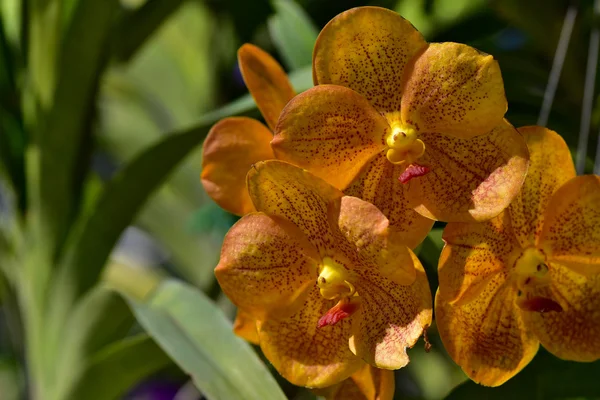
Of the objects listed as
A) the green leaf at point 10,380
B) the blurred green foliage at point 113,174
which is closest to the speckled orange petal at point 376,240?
the blurred green foliage at point 113,174

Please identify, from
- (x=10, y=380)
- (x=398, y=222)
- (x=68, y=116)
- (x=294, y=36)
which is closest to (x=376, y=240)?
(x=398, y=222)

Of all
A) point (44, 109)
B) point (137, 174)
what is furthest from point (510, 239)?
point (44, 109)

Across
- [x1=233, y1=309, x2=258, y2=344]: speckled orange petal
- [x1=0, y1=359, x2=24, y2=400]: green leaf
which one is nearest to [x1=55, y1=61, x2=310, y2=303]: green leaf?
[x1=233, y1=309, x2=258, y2=344]: speckled orange petal

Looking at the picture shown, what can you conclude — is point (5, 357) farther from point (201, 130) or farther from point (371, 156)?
point (371, 156)

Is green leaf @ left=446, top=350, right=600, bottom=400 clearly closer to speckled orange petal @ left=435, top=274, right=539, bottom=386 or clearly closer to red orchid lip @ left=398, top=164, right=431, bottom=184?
speckled orange petal @ left=435, top=274, right=539, bottom=386

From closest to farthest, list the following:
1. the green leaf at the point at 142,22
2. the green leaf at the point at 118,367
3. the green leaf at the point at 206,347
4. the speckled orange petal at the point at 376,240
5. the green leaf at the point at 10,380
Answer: the speckled orange petal at the point at 376,240, the green leaf at the point at 206,347, the green leaf at the point at 118,367, the green leaf at the point at 142,22, the green leaf at the point at 10,380

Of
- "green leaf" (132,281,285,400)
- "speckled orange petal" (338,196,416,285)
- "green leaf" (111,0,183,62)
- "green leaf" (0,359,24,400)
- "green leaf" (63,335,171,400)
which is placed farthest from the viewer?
"green leaf" (0,359,24,400)

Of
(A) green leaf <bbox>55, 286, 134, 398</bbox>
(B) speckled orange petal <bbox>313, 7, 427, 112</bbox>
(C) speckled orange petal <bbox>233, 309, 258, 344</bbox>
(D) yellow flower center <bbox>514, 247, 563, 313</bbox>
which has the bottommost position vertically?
(A) green leaf <bbox>55, 286, 134, 398</bbox>

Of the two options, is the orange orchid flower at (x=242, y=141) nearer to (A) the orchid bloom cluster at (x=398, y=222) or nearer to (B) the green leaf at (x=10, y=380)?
(A) the orchid bloom cluster at (x=398, y=222)
